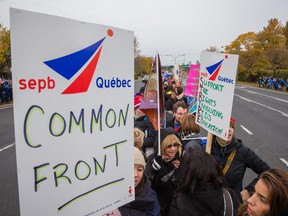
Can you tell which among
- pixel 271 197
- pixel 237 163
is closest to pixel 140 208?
Result: pixel 271 197

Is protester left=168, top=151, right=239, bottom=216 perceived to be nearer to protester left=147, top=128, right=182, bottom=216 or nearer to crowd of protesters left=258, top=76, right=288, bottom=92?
protester left=147, top=128, right=182, bottom=216

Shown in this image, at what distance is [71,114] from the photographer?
1.28m

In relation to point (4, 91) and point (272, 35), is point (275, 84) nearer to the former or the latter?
point (272, 35)

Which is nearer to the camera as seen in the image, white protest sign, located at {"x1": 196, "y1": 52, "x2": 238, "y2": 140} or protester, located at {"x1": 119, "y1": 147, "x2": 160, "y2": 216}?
protester, located at {"x1": 119, "y1": 147, "x2": 160, "y2": 216}

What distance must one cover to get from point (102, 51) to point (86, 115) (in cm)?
37

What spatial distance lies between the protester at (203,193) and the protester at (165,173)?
0.58 metres

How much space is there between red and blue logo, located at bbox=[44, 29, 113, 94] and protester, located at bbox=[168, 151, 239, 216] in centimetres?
101

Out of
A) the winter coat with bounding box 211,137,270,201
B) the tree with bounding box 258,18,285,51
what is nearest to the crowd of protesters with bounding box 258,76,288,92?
the tree with bounding box 258,18,285,51

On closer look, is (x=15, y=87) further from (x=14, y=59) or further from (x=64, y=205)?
(x=64, y=205)

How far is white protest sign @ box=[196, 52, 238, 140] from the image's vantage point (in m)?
2.75

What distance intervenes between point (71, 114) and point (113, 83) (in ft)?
1.03

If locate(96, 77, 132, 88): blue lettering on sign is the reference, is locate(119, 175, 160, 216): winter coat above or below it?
below

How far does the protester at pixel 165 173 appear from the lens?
2422 mm

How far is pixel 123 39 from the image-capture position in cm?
144
